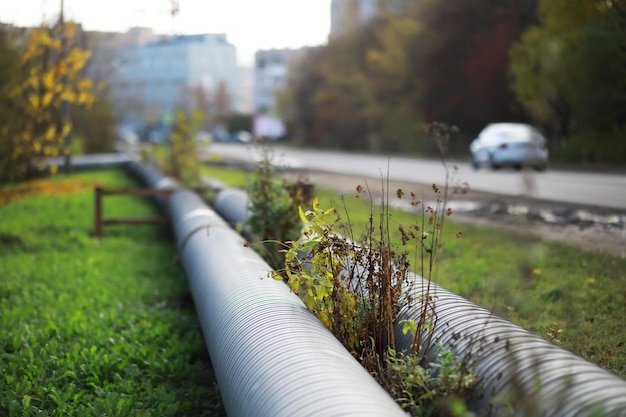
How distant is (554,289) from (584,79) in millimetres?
9617

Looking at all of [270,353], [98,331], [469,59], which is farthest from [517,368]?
[469,59]

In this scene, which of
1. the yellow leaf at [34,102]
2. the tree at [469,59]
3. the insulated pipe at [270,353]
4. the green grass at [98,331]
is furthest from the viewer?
the tree at [469,59]

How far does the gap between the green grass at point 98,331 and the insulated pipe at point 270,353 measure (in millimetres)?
478

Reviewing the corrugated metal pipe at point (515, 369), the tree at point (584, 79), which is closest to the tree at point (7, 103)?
the tree at point (584, 79)

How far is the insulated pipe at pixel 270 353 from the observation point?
8.70 feet

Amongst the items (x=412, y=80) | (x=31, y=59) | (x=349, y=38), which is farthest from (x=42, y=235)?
(x=349, y=38)

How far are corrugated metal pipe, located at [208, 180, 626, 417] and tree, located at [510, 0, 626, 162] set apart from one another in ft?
16.5

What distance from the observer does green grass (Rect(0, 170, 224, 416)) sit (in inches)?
180

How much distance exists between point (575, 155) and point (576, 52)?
7.51 meters

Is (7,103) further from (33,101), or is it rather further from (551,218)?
(551,218)

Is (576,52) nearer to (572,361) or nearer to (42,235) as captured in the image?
(42,235)

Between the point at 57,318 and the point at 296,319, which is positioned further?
the point at 57,318

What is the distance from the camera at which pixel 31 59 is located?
1252 cm

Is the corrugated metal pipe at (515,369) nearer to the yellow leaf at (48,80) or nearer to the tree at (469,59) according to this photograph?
the yellow leaf at (48,80)
